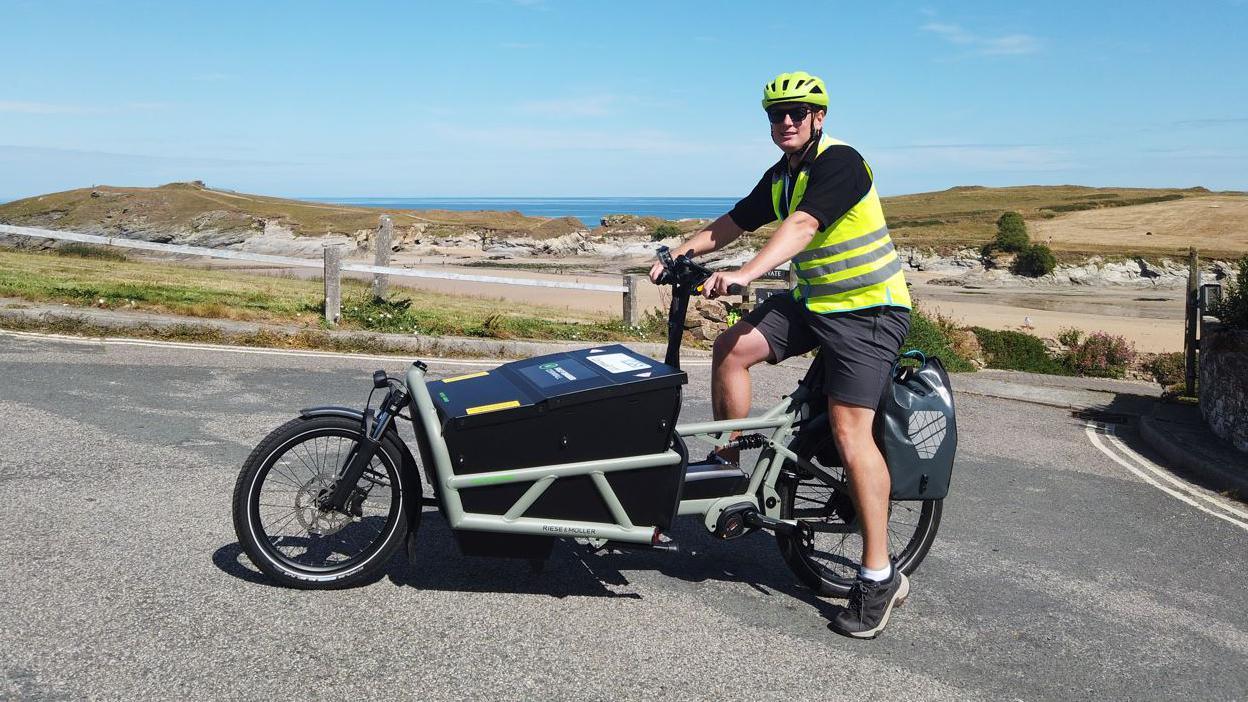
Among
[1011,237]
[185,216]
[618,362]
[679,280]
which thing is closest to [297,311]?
[618,362]

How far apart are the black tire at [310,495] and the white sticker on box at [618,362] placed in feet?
3.02

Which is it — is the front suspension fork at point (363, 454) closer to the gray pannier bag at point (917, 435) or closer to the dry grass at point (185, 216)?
the gray pannier bag at point (917, 435)

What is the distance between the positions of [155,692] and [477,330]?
9030mm

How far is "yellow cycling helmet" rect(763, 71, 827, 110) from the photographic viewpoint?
4.11m

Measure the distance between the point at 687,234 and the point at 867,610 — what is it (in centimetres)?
7144

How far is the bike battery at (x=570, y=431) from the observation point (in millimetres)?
3975

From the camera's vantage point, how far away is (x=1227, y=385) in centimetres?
861

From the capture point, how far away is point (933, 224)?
3479 inches

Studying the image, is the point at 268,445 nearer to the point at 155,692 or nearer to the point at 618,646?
the point at 155,692

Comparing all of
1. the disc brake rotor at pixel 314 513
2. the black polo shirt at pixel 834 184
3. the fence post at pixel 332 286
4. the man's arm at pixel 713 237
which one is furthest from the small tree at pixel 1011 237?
the disc brake rotor at pixel 314 513

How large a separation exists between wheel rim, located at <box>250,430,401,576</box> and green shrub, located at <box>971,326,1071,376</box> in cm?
1392

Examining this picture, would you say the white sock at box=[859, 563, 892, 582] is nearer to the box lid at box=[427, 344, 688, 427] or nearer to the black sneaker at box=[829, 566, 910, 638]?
the black sneaker at box=[829, 566, 910, 638]

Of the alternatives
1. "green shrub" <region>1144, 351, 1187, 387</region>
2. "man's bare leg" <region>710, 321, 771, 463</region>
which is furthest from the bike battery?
"green shrub" <region>1144, 351, 1187, 387</region>

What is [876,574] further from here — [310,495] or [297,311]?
[297,311]
